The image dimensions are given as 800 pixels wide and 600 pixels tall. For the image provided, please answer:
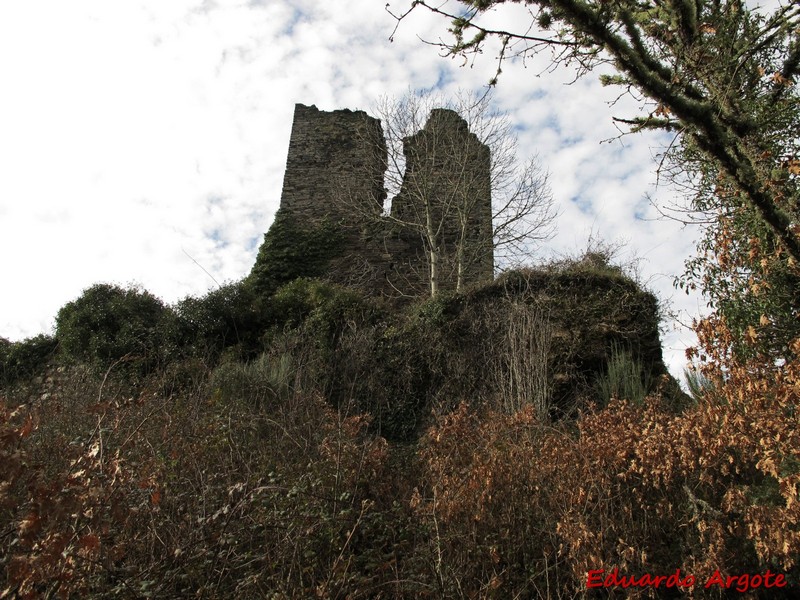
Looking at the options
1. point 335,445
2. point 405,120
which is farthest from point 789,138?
point 405,120

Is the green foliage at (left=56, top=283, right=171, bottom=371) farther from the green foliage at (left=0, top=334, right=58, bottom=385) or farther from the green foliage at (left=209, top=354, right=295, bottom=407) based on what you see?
the green foliage at (left=209, top=354, right=295, bottom=407)

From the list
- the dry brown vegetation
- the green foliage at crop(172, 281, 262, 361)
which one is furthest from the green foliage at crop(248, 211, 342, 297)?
the dry brown vegetation

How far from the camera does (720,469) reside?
4.75m

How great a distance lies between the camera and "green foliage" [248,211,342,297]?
587 inches

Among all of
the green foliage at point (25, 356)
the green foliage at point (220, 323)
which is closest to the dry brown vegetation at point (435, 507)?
the green foliage at point (220, 323)

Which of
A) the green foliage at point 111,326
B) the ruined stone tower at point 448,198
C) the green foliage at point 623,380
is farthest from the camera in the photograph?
the ruined stone tower at point 448,198

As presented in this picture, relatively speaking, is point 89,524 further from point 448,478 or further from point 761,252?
point 761,252

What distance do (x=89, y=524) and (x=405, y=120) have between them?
14.2 meters

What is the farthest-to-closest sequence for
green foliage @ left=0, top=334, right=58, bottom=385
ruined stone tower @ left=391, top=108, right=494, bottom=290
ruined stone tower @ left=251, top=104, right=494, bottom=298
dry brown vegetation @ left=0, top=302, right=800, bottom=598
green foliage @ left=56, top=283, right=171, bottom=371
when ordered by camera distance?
1. ruined stone tower @ left=251, top=104, right=494, bottom=298
2. ruined stone tower @ left=391, top=108, right=494, bottom=290
3. green foliage @ left=0, top=334, right=58, bottom=385
4. green foliage @ left=56, top=283, right=171, bottom=371
5. dry brown vegetation @ left=0, top=302, right=800, bottom=598

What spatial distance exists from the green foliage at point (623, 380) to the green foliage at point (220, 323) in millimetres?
6706

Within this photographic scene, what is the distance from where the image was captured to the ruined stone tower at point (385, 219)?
49.1 ft

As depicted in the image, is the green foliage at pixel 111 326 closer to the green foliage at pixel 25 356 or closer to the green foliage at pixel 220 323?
the green foliage at pixel 220 323

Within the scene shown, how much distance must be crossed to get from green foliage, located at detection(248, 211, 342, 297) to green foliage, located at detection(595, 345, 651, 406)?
841 centimetres

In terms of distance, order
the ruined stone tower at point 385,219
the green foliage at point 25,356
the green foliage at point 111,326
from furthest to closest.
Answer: the ruined stone tower at point 385,219 → the green foliage at point 25,356 → the green foliage at point 111,326
